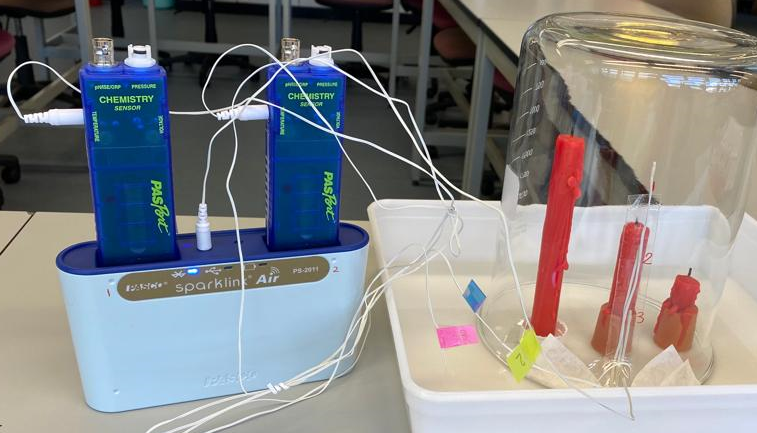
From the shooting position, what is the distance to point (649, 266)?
0.79 m

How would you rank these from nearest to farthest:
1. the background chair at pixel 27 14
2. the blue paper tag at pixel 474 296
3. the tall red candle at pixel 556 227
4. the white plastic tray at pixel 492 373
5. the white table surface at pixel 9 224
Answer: the white plastic tray at pixel 492 373, the tall red candle at pixel 556 227, the blue paper tag at pixel 474 296, the white table surface at pixel 9 224, the background chair at pixel 27 14

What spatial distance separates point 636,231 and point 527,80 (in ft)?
0.94

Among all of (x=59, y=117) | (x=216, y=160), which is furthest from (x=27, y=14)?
(x=59, y=117)

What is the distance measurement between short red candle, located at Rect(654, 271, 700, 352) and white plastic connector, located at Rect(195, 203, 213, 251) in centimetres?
48

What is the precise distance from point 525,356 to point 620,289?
16 centimetres

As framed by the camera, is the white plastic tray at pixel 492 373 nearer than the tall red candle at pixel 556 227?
Yes

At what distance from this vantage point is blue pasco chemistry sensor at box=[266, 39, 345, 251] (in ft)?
2.06

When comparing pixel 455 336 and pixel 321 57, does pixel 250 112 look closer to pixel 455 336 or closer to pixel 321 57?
pixel 321 57

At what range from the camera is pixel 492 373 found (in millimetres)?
700

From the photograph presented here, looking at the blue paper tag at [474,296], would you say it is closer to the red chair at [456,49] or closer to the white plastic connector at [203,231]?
the white plastic connector at [203,231]

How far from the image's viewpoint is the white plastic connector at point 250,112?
64cm

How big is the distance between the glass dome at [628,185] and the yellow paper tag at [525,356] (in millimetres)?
97

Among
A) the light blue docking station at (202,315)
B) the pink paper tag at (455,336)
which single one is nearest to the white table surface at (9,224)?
the light blue docking station at (202,315)

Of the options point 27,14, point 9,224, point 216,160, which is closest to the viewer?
point 9,224
